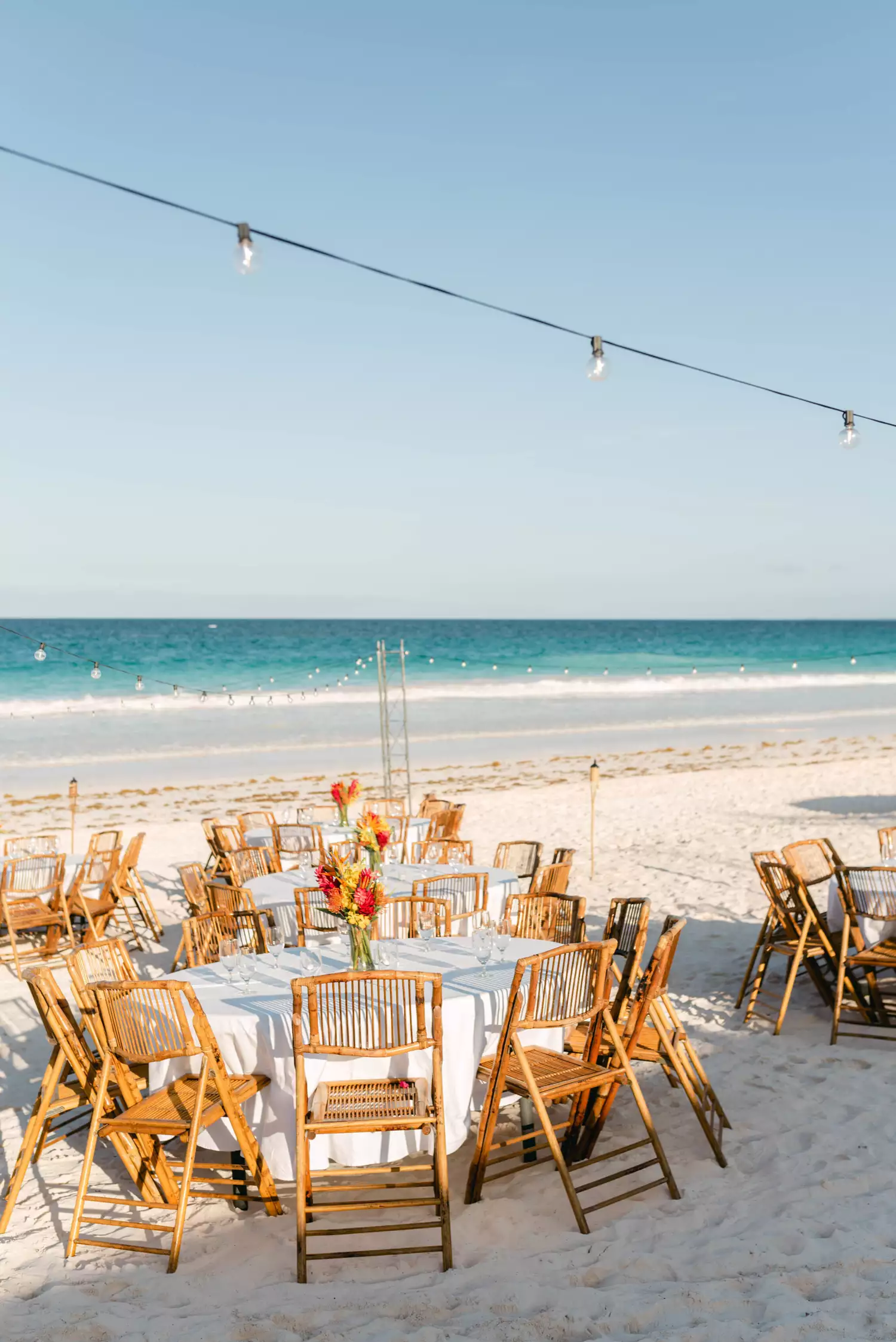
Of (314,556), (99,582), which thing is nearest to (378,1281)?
(314,556)

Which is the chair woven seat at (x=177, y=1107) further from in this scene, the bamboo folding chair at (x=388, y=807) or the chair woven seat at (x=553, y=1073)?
the bamboo folding chair at (x=388, y=807)

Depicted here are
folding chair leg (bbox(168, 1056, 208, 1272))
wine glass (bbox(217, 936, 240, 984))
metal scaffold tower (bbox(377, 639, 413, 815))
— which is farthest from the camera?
metal scaffold tower (bbox(377, 639, 413, 815))

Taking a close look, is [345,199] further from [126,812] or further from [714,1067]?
[714,1067]

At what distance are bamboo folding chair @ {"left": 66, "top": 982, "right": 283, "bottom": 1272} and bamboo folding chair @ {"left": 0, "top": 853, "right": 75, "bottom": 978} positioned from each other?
3988 millimetres

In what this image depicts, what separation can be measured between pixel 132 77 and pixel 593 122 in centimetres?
574

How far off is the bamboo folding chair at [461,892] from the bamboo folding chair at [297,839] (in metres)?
2.11

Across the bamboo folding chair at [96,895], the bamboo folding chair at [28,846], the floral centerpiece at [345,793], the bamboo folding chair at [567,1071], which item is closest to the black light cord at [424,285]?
the floral centerpiece at [345,793]

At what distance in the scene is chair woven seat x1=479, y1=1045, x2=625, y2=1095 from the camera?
141 inches

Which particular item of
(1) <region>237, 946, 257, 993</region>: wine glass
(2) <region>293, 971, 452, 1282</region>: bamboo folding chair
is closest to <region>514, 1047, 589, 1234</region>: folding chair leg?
(2) <region>293, 971, 452, 1282</region>: bamboo folding chair

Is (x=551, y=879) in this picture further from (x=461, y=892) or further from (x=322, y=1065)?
(x=322, y=1065)

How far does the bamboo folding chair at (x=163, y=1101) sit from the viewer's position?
3361mm

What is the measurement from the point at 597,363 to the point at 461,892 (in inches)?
140

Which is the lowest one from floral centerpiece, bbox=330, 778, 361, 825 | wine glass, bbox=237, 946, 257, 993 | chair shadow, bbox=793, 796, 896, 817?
chair shadow, bbox=793, 796, 896, 817

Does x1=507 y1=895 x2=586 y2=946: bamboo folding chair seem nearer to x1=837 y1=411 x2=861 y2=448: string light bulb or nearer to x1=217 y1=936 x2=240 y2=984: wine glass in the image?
x1=217 y1=936 x2=240 y2=984: wine glass
